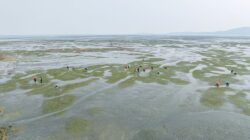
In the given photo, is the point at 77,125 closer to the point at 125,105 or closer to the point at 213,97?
the point at 125,105

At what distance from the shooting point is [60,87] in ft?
134

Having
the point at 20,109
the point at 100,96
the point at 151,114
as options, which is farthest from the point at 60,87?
the point at 151,114

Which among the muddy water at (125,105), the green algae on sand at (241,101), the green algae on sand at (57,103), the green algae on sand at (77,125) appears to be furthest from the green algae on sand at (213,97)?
the green algae on sand at (57,103)

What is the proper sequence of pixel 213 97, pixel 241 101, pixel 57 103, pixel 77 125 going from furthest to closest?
1. pixel 213 97
2. pixel 241 101
3. pixel 57 103
4. pixel 77 125

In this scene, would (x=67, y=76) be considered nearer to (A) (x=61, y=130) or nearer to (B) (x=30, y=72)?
(B) (x=30, y=72)

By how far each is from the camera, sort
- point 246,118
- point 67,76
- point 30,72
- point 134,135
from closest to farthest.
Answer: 1. point 134,135
2. point 246,118
3. point 67,76
4. point 30,72

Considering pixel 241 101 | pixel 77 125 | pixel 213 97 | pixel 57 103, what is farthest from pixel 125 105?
pixel 241 101

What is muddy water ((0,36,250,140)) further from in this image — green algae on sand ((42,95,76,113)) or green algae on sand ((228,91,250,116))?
green algae on sand ((42,95,76,113))

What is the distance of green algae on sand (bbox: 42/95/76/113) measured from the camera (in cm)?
3082

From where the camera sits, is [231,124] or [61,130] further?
[231,124]

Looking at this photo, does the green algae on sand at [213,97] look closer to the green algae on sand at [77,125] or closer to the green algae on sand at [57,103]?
the green algae on sand at [77,125]

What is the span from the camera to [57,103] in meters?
33.0


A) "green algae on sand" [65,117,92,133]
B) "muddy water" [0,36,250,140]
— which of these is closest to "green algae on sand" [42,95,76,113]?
"muddy water" [0,36,250,140]

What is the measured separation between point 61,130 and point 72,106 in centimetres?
743
